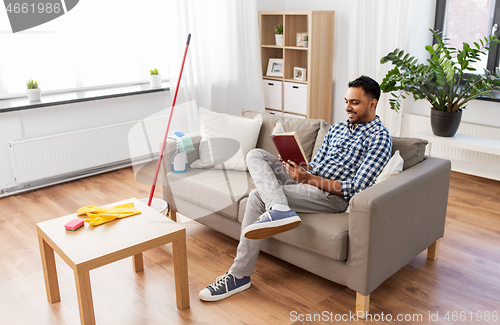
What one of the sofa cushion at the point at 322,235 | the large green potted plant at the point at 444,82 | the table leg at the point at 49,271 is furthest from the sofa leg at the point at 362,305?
the large green potted plant at the point at 444,82

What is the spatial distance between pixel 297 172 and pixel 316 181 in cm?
11

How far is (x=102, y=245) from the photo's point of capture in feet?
6.18

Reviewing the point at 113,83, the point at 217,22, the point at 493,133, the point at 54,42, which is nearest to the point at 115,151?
the point at 113,83

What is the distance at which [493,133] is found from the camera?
3.75 metres

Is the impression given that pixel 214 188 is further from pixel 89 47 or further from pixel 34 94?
pixel 89 47

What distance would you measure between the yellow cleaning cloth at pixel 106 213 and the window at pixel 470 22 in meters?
3.42

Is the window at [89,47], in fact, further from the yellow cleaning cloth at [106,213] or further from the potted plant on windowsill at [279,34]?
the yellow cleaning cloth at [106,213]

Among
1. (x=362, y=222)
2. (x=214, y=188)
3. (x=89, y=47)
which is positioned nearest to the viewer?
(x=362, y=222)

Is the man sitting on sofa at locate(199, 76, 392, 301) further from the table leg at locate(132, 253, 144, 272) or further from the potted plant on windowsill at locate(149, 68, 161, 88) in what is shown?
the potted plant on windowsill at locate(149, 68, 161, 88)

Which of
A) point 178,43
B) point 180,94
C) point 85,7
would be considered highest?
point 85,7

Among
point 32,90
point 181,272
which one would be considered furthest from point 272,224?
point 32,90

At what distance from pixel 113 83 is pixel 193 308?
9.19 ft

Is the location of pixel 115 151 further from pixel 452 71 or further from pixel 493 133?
pixel 493 133

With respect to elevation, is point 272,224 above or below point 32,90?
below
